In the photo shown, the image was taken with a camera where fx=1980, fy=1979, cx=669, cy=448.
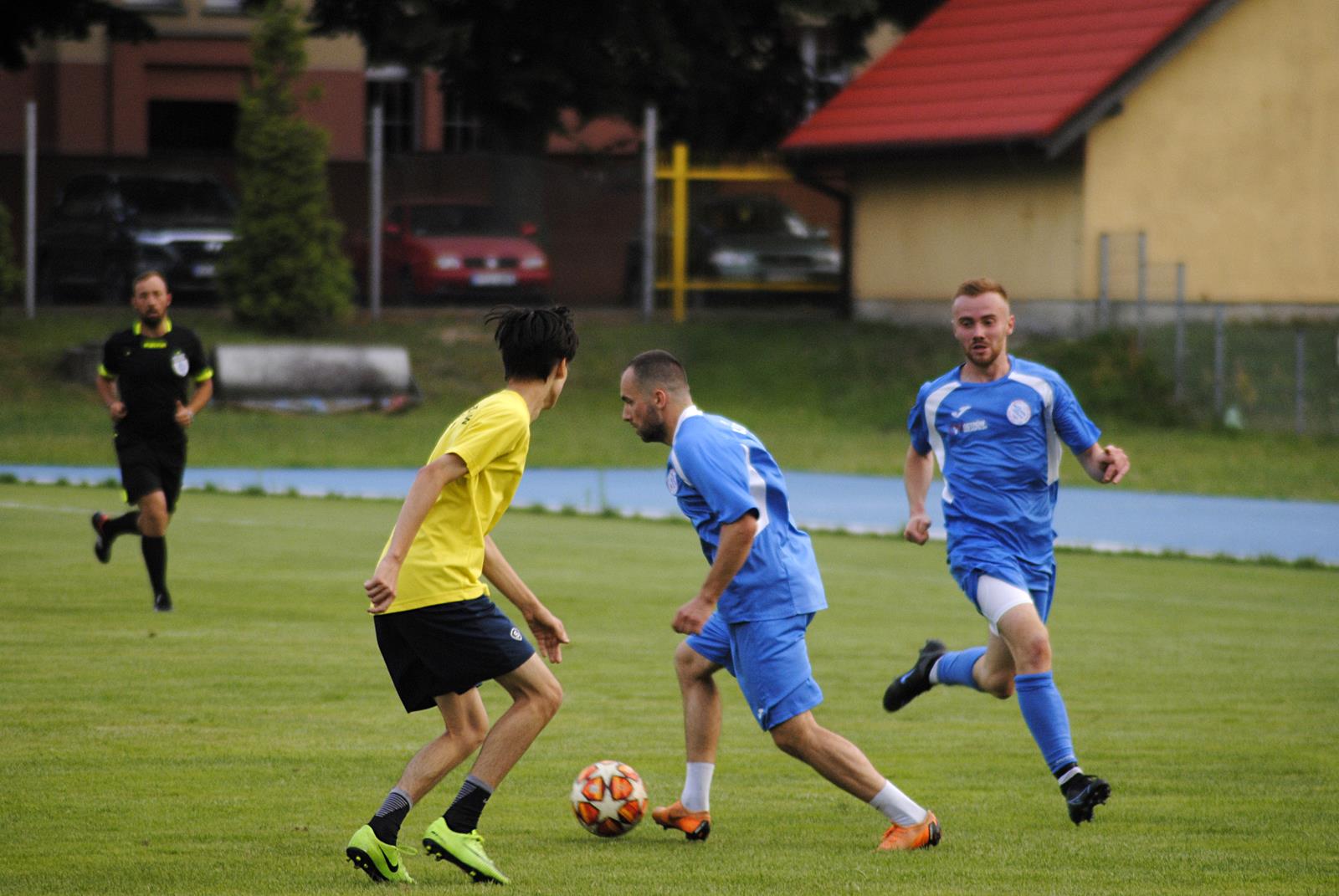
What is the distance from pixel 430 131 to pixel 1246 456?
25104 mm

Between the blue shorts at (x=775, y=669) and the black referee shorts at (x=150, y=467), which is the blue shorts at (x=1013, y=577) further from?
the black referee shorts at (x=150, y=467)

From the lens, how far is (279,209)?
98.1 feet

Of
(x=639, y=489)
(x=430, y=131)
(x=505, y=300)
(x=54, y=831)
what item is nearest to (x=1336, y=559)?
(x=639, y=489)

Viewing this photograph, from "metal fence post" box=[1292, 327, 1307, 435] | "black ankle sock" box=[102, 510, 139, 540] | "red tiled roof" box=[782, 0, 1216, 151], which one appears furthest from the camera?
"red tiled roof" box=[782, 0, 1216, 151]

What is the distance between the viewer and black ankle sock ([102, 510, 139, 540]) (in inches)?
513

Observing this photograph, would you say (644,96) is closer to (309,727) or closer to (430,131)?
(430,131)

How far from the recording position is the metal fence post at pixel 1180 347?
28.3 metres

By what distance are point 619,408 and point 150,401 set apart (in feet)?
53.8

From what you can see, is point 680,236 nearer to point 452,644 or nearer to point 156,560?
point 156,560

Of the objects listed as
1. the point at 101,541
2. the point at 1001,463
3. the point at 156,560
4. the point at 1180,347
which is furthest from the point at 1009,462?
the point at 1180,347

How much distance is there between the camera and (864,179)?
33906 millimetres

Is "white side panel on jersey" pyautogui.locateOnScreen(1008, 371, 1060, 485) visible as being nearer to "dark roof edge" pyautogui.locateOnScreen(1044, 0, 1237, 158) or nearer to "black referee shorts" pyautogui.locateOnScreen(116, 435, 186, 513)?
"black referee shorts" pyautogui.locateOnScreen(116, 435, 186, 513)

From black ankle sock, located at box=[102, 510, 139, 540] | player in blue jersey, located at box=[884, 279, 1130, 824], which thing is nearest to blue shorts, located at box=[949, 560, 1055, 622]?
player in blue jersey, located at box=[884, 279, 1130, 824]

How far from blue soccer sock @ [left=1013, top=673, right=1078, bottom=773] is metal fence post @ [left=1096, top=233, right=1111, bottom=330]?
2294 centimetres
